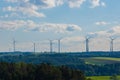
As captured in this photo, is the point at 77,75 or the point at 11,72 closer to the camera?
the point at 77,75

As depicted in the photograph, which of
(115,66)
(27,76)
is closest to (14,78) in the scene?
(27,76)

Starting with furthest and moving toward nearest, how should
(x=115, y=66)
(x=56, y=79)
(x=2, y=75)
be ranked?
(x=115, y=66)
(x=2, y=75)
(x=56, y=79)

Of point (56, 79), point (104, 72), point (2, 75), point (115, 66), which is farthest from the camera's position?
point (115, 66)

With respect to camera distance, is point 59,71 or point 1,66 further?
point 1,66

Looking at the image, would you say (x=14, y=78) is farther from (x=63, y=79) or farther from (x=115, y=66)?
(x=115, y=66)

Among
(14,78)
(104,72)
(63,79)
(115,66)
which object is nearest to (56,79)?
(63,79)

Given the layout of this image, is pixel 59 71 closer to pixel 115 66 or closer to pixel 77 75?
pixel 77 75

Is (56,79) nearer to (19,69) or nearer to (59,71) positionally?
(59,71)

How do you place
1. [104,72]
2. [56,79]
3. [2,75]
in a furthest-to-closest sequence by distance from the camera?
[104,72]
[2,75]
[56,79]
